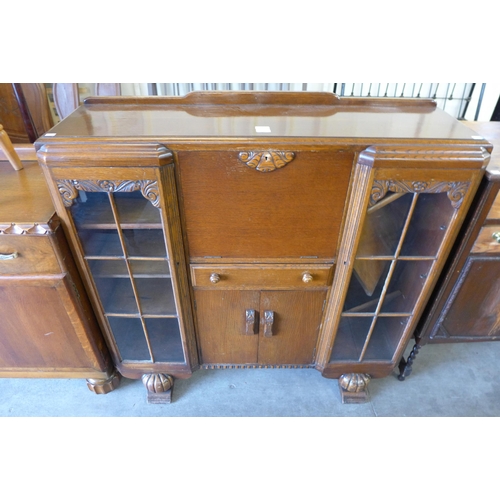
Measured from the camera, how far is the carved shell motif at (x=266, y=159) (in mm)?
688

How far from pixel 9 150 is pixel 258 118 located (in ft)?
2.20

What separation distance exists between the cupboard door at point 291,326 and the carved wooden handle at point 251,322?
2cm

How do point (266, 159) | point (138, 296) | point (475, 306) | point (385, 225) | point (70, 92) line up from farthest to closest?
point (70, 92) < point (475, 306) < point (138, 296) < point (385, 225) < point (266, 159)

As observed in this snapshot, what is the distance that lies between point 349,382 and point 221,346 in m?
A: 0.43

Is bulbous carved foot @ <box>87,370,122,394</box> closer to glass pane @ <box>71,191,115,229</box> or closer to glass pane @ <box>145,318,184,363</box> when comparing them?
glass pane @ <box>145,318,184,363</box>

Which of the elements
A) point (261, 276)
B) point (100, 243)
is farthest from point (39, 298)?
point (261, 276)

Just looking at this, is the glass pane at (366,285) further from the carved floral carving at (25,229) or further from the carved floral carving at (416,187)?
the carved floral carving at (25,229)

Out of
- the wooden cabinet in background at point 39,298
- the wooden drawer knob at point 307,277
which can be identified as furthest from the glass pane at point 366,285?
the wooden cabinet in background at point 39,298

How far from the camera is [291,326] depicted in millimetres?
1003

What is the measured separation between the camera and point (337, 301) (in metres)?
0.92

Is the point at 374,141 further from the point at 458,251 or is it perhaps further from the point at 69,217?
the point at 69,217

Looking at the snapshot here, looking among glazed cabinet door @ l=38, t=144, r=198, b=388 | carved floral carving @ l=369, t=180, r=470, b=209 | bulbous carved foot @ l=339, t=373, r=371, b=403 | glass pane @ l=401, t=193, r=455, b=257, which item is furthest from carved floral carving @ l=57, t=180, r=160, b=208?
bulbous carved foot @ l=339, t=373, r=371, b=403

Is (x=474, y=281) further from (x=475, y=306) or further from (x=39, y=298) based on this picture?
(x=39, y=298)

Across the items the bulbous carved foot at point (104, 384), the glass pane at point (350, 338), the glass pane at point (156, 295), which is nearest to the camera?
the glass pane at point (156, 295)
